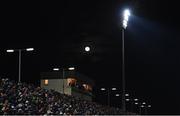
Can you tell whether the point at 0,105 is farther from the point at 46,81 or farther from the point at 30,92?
the point at 46,81

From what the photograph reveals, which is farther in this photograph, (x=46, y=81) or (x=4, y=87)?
(x=46, y=81)

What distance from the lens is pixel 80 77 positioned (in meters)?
92.5

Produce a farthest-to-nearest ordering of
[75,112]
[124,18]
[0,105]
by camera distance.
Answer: [124,18]
[75,112]
[0,105]

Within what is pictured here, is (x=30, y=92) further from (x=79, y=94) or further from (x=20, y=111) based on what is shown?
(x=79, y=94)

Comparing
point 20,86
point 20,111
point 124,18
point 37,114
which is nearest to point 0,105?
point 20,111

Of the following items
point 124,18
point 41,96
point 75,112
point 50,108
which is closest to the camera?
point 50,108

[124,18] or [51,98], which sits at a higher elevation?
[124,18]

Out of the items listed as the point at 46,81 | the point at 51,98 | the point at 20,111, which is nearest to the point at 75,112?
the point at 51,98

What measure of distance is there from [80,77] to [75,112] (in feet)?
231

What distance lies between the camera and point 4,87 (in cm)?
1725

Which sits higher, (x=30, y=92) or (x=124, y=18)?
(x=124, y=18)

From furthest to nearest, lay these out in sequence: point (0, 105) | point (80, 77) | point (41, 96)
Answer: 1. point (80, 77)
2. point (41, 96)
3. point (0, 105)

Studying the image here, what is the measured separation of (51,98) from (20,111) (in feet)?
17.7

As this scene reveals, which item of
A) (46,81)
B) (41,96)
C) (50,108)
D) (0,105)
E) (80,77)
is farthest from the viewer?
(80,77)
